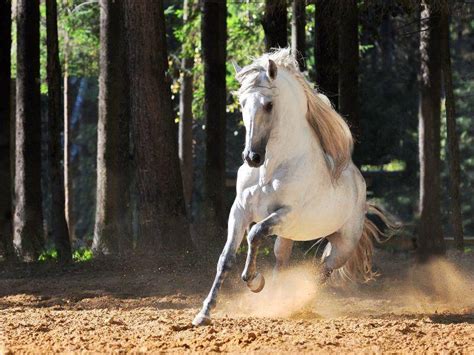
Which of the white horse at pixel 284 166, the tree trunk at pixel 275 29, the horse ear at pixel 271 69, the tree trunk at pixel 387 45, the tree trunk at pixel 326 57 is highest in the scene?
the tree trunk at pixel 387 45

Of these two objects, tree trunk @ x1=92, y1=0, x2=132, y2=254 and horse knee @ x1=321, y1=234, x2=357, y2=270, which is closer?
horse knee @ x1=321, y1=234, x2=357, y2=270

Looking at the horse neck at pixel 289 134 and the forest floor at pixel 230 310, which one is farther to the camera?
the horse neck at pixel 289 134

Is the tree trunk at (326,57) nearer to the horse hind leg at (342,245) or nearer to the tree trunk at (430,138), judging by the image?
the tree trunk at (430,138)

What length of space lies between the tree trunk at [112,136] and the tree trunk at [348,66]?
4.02 meters

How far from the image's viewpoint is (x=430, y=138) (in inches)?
743

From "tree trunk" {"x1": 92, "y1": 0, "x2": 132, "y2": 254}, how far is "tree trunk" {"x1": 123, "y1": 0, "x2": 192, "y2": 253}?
249cm

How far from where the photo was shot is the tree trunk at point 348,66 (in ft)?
57.4

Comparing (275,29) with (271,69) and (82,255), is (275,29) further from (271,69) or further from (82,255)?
(271,69)

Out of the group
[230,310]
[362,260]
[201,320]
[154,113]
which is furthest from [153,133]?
[201,320]

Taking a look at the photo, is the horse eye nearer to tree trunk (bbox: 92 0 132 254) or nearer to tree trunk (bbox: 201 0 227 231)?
tree trunk (bbox: 92 0 132 254)

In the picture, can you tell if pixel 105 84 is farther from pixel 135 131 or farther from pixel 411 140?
pixel 411 140

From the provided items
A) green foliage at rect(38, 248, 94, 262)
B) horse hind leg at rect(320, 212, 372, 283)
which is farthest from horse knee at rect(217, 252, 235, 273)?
green foliage at rect(38, 248, 94, 262)

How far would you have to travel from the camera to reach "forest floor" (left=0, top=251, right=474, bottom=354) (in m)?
8.69

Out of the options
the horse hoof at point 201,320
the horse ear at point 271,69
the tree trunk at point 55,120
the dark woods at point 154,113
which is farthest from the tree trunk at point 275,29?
the horse hoof at point 201,320
